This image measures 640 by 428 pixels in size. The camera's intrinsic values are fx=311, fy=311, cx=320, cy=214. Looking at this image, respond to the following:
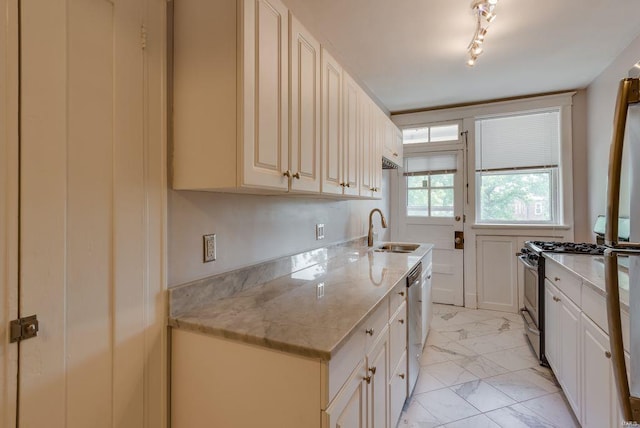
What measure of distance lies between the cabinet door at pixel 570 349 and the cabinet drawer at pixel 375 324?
1197mm

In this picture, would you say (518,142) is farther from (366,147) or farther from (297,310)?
(297,310)

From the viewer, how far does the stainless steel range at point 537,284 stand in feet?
8.18

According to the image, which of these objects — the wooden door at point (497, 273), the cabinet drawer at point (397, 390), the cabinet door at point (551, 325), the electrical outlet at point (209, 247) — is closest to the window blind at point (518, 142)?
the wooden door at point (497, 273)

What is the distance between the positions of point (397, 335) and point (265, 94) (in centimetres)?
141

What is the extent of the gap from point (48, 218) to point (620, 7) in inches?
131

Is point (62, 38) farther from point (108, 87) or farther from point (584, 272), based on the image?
point (584, 272)

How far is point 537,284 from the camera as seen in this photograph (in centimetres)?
253

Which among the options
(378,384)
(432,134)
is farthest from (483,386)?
(432,134)

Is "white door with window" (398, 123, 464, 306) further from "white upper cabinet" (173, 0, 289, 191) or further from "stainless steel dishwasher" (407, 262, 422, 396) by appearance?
"white upper cabinet" (173, 0, 289, 191)

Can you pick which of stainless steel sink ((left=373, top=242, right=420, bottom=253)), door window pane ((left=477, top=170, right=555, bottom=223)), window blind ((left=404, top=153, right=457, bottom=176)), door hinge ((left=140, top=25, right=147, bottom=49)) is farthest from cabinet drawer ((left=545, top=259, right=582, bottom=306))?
door hinge ((left=140, top=25, right=147, bottom=49))

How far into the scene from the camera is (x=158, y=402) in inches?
46.2

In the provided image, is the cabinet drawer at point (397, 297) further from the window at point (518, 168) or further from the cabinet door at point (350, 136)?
the window at point (518, 168)

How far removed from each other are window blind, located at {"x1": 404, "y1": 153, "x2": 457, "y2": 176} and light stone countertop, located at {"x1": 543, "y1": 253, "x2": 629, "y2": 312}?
6.15 feet

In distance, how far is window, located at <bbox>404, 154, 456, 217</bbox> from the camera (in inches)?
160
